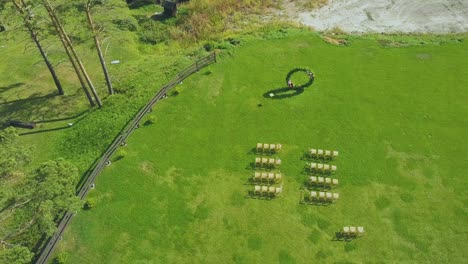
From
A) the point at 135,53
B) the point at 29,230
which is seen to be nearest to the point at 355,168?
the point at 29,230

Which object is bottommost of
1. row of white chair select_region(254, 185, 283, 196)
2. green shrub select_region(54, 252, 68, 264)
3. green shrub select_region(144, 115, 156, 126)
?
green shrub select_region(54, 252, 68, 264)

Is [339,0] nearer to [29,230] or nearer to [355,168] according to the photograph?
[355,168]

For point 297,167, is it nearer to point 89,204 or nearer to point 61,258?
point 89,204

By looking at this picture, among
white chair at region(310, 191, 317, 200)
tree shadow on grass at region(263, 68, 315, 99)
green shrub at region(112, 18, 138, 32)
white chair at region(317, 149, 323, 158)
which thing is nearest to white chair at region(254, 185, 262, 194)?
white chair at region(310, 191, 317, 200)

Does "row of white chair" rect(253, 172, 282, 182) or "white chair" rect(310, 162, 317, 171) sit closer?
"row of white chair" rect(253, 172, 282, 182)

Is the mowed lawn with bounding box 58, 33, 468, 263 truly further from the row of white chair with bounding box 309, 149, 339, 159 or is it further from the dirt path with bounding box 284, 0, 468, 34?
the dirt path with bounding box 284, 0, 468, 34

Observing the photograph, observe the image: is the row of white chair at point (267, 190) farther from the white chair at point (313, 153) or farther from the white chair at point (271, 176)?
the white chair at point (313, 153)
